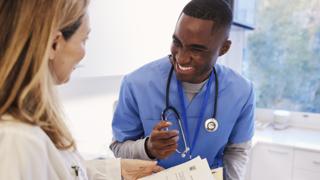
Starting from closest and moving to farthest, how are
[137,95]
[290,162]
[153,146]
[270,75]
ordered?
1. [153,146]
2. [137,95]
3. [290,162]
4. [270,75]

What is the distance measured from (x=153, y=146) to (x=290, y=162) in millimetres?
1423

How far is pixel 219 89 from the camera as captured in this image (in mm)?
→ 1106

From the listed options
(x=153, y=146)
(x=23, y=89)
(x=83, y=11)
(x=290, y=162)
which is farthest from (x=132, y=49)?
(x=290, y=162)

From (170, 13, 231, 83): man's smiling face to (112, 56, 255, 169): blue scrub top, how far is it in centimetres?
12

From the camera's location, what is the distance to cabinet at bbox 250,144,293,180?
6.08ft

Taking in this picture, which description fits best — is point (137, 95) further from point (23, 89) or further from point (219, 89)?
point (23, 89)

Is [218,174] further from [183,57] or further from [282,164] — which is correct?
[282,164]

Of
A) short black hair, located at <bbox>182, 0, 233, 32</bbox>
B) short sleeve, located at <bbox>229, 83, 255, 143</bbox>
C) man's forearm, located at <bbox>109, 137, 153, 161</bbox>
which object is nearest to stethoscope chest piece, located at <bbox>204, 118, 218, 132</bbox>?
short sleeve, located at <bbox>229, 83, 255, 143</bbox>

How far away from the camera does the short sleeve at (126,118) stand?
3.60ft

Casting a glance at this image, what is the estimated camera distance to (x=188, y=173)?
0.89 meters

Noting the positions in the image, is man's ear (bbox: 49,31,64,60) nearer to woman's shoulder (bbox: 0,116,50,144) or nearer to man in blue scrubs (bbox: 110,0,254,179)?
woman's shoulder (bbox: 0,116,50,144)

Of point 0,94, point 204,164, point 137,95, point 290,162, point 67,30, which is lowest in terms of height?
point 290,162

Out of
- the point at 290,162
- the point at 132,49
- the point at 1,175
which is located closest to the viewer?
the point at 1,175

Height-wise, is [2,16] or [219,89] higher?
[2,16]
